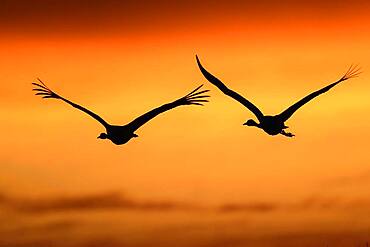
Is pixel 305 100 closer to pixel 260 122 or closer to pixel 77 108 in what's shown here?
pixel 260 122

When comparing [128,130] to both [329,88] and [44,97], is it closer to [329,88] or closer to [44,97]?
[44,97]

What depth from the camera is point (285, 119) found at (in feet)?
285

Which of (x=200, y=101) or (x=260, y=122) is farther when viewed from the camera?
(x=260, y=122)

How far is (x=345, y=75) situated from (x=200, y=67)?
28.8 ft

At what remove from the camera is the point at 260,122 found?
87.4 metres

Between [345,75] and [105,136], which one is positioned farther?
[105,136]

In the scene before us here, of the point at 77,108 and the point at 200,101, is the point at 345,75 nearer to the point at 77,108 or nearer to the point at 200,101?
the point at 200,101

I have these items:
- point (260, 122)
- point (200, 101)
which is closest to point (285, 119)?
point (260, 122)

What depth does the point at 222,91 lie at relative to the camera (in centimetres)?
8719

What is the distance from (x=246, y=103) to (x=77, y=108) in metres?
9.87

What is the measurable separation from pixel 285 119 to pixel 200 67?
19.1ft

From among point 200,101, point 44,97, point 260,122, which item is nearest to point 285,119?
point 260,122

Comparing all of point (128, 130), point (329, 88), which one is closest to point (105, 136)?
point (128, 130)

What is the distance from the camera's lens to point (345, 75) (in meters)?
81.8
